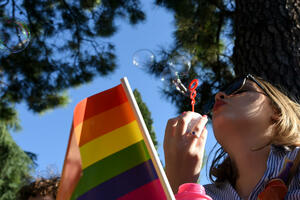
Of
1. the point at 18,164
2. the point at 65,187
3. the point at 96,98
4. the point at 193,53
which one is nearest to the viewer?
the point at 65,187

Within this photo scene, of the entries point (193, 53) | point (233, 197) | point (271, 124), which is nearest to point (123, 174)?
point (233, 197)

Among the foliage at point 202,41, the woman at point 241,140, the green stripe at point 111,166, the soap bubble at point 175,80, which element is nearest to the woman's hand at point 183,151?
the woman at point 241,140

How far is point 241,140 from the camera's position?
1.39 metres

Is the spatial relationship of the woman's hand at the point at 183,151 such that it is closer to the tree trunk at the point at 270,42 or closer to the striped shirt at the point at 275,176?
the striped shirt at the point at 275,176

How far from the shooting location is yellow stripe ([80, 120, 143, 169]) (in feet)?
3.91

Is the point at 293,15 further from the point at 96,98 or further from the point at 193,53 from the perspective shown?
the point at 193,53

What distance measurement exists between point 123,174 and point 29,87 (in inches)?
233

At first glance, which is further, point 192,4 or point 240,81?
point 192,4

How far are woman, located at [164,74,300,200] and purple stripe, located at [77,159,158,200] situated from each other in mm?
271

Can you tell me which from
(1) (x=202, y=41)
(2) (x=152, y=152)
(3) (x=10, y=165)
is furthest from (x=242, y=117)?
(3) (x=10, y=165)

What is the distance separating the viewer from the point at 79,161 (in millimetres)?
1196

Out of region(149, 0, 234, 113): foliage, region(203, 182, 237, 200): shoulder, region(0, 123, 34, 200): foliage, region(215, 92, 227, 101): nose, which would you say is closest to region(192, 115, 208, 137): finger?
region(215, 92, 227, 101): nose

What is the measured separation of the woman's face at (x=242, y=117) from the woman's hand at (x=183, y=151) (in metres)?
0.09

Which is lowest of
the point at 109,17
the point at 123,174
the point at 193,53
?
the point at 123,174
